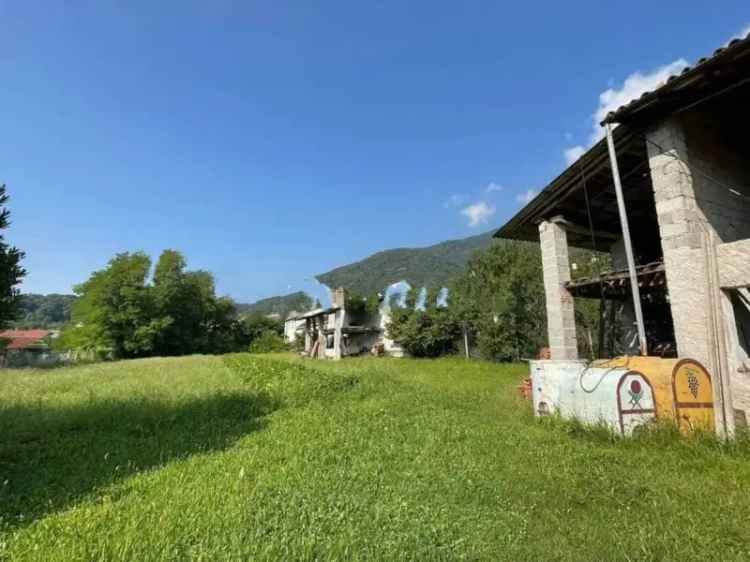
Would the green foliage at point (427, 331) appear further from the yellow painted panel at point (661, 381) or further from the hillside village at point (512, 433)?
the yellow painted panel at point (661, 381)

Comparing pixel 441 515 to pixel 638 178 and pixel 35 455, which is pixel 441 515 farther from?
pixel 638 178

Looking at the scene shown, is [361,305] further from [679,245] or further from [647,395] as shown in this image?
[647,395]

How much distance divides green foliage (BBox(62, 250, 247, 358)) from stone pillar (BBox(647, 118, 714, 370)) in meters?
38.9

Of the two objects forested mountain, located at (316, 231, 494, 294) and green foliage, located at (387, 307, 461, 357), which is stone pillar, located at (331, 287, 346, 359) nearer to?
green foliage, located at (387, 307, 461, 357)

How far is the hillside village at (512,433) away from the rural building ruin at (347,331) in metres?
16.2

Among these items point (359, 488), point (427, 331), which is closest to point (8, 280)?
point (359, 488)

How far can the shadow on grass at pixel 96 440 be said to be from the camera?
432 cm

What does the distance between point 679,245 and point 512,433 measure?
4068 mm

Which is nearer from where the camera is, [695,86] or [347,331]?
[695,86]

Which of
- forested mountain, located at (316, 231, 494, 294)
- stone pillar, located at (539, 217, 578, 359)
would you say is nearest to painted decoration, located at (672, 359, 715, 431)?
stone pillar, located at (539, 217, 578, 359)

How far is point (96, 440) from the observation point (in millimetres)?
6410

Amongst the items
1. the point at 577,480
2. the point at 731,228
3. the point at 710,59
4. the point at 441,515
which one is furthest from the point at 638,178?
the point at 441,515

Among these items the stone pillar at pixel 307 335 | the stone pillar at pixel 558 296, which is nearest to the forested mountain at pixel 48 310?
the stone pillar at pixel 307 335

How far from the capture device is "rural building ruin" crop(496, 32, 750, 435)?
221 inches
